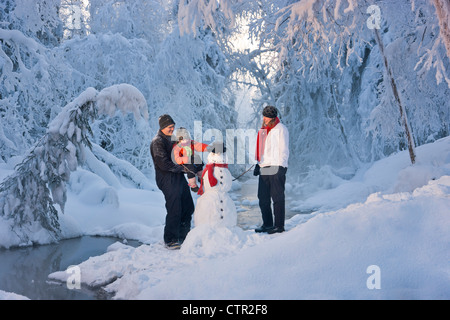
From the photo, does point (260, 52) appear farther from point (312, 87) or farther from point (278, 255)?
point (278, 255)

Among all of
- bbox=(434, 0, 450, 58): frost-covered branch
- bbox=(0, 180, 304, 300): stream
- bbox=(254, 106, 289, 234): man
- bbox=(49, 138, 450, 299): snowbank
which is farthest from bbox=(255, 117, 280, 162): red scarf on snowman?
bbox=(0, 180, 304, 300): stream

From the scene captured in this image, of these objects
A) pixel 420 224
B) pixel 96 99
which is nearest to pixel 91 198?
pixel 96 99

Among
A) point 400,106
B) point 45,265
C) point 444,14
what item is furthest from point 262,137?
point 400,106

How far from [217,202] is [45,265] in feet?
8.86

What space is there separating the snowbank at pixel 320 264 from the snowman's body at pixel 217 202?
20 centimetres

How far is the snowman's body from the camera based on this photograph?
519 centimetres

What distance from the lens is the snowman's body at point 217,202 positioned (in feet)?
17.0

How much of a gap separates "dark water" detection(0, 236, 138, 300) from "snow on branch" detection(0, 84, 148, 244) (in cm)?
65

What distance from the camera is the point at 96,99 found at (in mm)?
6777

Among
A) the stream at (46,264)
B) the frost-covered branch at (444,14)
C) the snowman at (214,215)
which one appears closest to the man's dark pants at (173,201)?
the snowman at (214,215)

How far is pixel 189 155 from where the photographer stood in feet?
18.7

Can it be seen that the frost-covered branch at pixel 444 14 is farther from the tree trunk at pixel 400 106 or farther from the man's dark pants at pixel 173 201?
the tree trunk at pixel 400 106

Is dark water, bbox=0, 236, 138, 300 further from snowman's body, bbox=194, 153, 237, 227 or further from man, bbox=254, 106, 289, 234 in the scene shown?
man, bbox=254, 106, 289, 234
